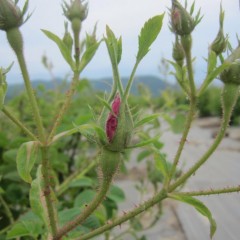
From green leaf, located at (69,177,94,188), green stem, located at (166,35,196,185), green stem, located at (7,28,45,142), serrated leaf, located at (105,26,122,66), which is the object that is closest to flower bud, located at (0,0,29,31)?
green stem, located at (7,28,45,142)

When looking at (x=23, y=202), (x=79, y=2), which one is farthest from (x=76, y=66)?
(x=23, y=202)

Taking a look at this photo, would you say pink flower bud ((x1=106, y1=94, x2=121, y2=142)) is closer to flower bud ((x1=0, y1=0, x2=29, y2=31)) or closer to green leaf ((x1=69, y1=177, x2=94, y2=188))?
flower bud ((x1=0, y1=0, x2=29, y2=31))

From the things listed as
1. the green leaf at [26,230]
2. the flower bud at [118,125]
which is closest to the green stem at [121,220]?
the flower bud at [118,125]

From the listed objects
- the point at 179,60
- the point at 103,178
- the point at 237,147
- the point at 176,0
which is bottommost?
the point at 237,147

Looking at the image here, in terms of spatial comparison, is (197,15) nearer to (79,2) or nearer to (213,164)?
(79,2)

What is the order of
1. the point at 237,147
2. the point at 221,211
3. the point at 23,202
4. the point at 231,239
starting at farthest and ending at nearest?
the point at 237,147, the point at 221,211, the point at 231,239, the point at 23,202

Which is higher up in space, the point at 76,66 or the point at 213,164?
the point at 76,66
